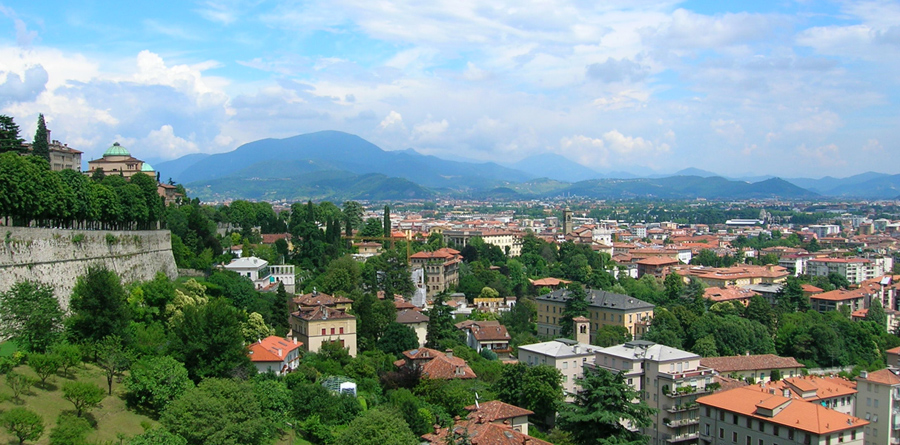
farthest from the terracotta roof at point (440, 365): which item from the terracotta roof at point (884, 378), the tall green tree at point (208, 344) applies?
the terracotta roof at point (884, 378)

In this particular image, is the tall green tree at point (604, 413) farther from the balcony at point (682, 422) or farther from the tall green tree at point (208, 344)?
the tall green tree at point (208, 344)

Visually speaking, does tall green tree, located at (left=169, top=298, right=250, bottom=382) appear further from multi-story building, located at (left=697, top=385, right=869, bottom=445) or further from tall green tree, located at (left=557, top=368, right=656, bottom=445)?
multi-story building, located at (left=697, top=385, right=869, bottom=445)

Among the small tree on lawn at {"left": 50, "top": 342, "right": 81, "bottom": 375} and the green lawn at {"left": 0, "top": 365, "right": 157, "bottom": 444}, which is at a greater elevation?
the small tree on lawn at {"left": 50, "top": 342, "right": 81, "bottom": 375}

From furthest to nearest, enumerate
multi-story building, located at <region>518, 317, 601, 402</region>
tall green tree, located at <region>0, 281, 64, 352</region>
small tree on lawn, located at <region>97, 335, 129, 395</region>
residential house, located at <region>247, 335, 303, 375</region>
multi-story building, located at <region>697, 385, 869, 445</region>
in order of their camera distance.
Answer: multi-story building, located at <region>518, 317, 601, 402</region> < residential house, located at <region>247, 335, 303, 375</region> < multi-story building, located at <region>697, 385, 869, 445</region> < small tree on lawn, located at <region>97, 335, 129, 395</region> < tall green tree, located at <region>0, 281, 64, 352</region>

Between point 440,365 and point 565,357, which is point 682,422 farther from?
point 440,365

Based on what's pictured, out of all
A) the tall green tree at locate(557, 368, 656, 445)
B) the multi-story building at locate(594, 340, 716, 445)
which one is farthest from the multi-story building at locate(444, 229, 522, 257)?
the tall green tree at locate(557, 368, 656, 445)

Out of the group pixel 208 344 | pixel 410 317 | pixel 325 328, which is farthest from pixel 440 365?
pixel 208 344

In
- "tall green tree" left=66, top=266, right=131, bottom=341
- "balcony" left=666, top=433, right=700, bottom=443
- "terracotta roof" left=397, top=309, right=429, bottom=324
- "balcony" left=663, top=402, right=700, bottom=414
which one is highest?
"tall green tree" left=66, top=266, right=131, bottom=341

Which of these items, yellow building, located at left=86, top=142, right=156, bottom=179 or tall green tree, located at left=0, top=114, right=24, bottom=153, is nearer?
tall green tree, located at left=0, top=114, right=24, bottom=153
